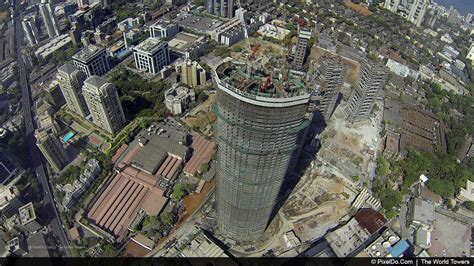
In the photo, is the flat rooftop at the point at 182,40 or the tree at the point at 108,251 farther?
the flat rooftop at the point at 182,40

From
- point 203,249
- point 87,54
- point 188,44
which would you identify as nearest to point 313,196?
point 203,249

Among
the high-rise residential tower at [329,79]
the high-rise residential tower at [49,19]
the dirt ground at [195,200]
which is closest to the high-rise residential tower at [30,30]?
the high-rise residential tower at [49,19]

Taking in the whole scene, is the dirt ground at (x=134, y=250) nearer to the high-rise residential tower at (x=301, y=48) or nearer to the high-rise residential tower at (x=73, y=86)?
the high-rise residential tower at (x=73, y=86)

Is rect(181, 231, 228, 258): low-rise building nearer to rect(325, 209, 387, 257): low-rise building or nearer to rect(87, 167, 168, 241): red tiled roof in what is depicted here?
rect(87, 167, 168, 241): red tiled roof

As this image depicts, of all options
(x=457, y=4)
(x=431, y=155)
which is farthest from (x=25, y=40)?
(x=457, y=4)

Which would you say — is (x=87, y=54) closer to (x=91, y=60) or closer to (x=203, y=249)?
(x=91, y=60)

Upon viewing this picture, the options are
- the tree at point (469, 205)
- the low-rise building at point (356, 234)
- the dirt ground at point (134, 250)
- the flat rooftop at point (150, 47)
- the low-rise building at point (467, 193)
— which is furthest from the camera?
the flat rooftop at point (150, 47)

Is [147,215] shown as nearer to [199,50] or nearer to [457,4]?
[199,50]

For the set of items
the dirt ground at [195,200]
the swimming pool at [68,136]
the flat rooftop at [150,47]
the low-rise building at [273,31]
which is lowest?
the dirt ground at [195,200]
